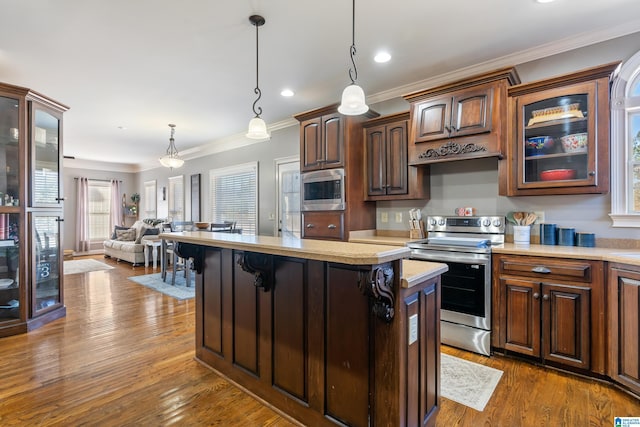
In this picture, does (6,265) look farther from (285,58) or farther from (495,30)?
(495,30)

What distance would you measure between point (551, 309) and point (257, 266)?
2.22 m

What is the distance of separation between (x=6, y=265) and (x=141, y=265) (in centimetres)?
393

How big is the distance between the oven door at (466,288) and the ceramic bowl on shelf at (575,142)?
1102mm

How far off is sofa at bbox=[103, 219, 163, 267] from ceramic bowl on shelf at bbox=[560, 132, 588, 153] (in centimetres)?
697

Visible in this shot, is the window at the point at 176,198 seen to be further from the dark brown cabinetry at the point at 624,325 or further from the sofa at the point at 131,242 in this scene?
the dark brown cabinetry at the point at 624,325

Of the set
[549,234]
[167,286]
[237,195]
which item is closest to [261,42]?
[549,234]

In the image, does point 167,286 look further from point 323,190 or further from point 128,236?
point 128,236

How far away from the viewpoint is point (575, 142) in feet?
8.41

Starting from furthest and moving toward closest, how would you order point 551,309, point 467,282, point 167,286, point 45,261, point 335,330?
point 167,286 → point 45,261 → point 467,282 → point 551,309 → point 335,330

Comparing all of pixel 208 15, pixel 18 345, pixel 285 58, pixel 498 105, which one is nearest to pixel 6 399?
pixel 18 345

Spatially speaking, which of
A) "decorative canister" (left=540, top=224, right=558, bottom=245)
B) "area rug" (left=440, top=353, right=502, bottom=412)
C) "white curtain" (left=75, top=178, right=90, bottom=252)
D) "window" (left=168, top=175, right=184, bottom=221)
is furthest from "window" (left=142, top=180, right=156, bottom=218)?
"decorative canister" (left=540, top=224, right=558, bottom=245)

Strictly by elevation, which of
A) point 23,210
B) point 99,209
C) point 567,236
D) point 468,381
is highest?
point 99,209

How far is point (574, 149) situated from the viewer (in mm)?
2572

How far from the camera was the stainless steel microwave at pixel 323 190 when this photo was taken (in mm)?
3631
